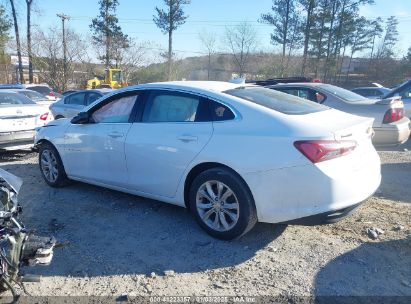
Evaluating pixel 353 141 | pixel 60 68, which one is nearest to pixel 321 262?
pixel 353 141

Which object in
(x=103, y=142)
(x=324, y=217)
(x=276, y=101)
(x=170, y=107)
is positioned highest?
(x=276, y=101)

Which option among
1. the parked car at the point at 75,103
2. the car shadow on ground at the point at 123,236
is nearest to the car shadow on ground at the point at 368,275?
the car shadow on ground at the point at 123,236

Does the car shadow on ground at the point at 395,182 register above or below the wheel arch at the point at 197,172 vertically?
below

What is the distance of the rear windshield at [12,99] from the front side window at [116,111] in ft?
12.6

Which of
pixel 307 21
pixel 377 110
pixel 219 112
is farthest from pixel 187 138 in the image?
pixel 307 21

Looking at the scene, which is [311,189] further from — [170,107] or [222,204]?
[170,107]

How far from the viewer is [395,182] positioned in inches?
223

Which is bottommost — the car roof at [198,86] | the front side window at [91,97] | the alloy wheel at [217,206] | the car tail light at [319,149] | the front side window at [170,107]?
the alloy wheel at [217,206]

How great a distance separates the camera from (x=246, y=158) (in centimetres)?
344

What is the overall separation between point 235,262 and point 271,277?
0.38 meters

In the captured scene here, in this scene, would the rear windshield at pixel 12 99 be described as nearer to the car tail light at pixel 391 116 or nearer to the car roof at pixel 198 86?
the car roof at pixel 198 86

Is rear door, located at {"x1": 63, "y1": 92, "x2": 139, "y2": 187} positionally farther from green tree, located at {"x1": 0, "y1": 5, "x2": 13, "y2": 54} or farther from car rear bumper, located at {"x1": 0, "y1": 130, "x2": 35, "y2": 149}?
green tree, located at {"x1": 0, "y1": 5, "x2": 13, "y2": 54}

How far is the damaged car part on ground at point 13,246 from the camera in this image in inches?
102

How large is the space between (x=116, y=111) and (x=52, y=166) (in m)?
1.56
